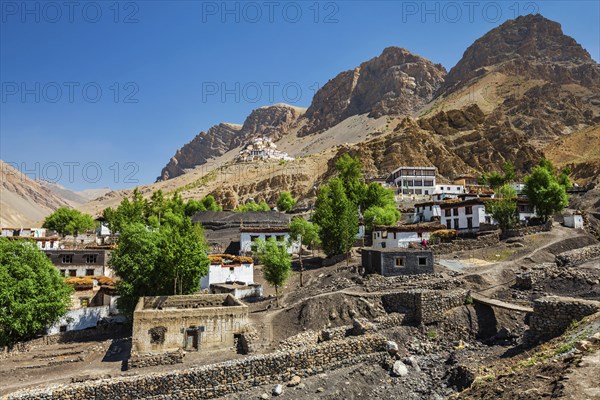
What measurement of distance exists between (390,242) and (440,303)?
23.9 metres

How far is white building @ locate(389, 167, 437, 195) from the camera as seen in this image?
9756 centimetres

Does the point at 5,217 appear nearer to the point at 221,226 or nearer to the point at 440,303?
the point at 221,226

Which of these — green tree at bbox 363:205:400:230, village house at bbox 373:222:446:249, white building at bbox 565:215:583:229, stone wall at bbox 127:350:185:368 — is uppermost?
green tree at bbox 363:205:400:230

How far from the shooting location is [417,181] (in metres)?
98.4

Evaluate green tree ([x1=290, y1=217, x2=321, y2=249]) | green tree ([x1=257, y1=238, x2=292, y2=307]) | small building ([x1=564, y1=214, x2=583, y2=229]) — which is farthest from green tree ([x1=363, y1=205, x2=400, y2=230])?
green tree ([x1=257, y1=238, x2=292, y2=307])

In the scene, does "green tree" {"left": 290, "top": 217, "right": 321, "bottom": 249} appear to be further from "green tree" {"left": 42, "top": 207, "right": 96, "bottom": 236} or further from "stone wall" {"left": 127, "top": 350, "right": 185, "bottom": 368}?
"green tree" {"left": 42, "top": 207, "right": 96, "bottom": 236}

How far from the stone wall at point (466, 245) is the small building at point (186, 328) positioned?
78.4 feet

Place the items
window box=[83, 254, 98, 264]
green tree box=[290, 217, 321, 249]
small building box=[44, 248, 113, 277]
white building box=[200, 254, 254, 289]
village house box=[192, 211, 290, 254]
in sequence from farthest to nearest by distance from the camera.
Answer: village house box=[192, 211, 290, 254] → green tree box=[290, 217, 321, 249] → window box=[83, 254, 98, 264] → small building box=[44, 248, 113, 277] → white building box=[200, 254, 254, 289]

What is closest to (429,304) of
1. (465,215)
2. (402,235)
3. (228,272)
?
(228,272)

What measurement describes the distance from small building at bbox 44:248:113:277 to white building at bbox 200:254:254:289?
51.6ft

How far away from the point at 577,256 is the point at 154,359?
3346 cm

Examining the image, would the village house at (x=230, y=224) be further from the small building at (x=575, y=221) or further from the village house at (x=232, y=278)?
the small building at (x=575, y=221)

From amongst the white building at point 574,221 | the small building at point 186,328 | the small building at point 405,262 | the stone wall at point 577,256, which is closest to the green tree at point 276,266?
the small building at point 405,262

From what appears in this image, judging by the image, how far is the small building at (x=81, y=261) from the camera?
47.6 m
